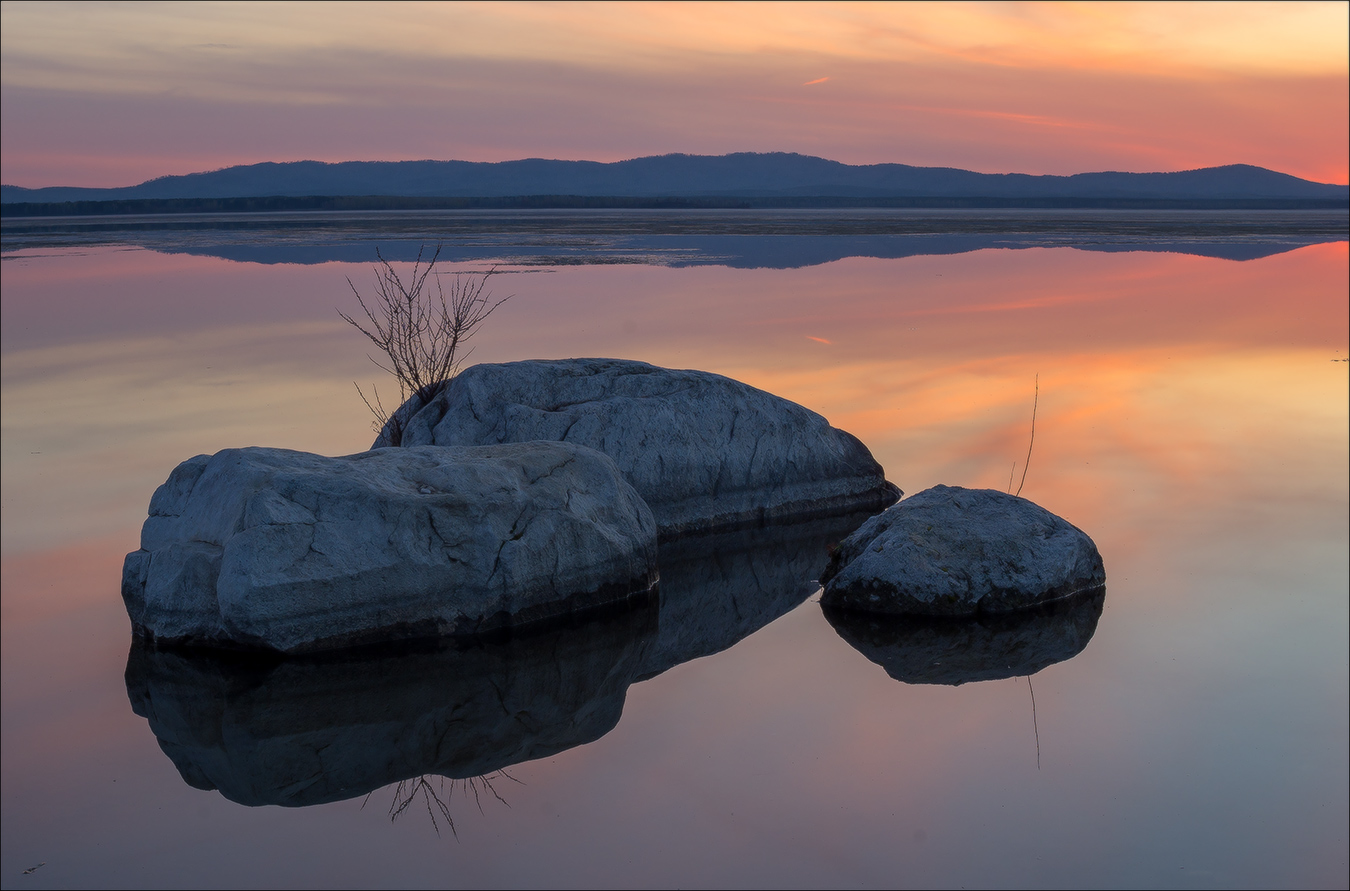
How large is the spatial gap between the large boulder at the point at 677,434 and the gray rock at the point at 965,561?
1825mm

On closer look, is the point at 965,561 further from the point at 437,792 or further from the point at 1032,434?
the point at 1032,434

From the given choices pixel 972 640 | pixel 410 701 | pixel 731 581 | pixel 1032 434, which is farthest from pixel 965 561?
pixel 1032 434

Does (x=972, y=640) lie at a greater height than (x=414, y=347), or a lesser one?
lesser

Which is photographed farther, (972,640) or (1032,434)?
(1032,434)

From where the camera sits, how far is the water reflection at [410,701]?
648cm

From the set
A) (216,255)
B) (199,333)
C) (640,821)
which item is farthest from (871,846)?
(216,255)

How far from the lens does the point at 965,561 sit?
885 cm

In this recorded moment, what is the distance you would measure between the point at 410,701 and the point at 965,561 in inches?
156

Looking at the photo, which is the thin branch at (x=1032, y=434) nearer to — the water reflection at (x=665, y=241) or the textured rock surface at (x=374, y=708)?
the textured rock surface at (x=374, y=708)

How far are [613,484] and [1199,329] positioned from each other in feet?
56.0

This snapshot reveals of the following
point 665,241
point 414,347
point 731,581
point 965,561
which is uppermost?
point 414,347

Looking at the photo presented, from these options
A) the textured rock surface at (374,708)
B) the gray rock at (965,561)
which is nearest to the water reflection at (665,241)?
the gray rock at (965,561)

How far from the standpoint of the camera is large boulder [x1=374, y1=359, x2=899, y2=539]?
10.6m

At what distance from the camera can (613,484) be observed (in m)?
9.10
